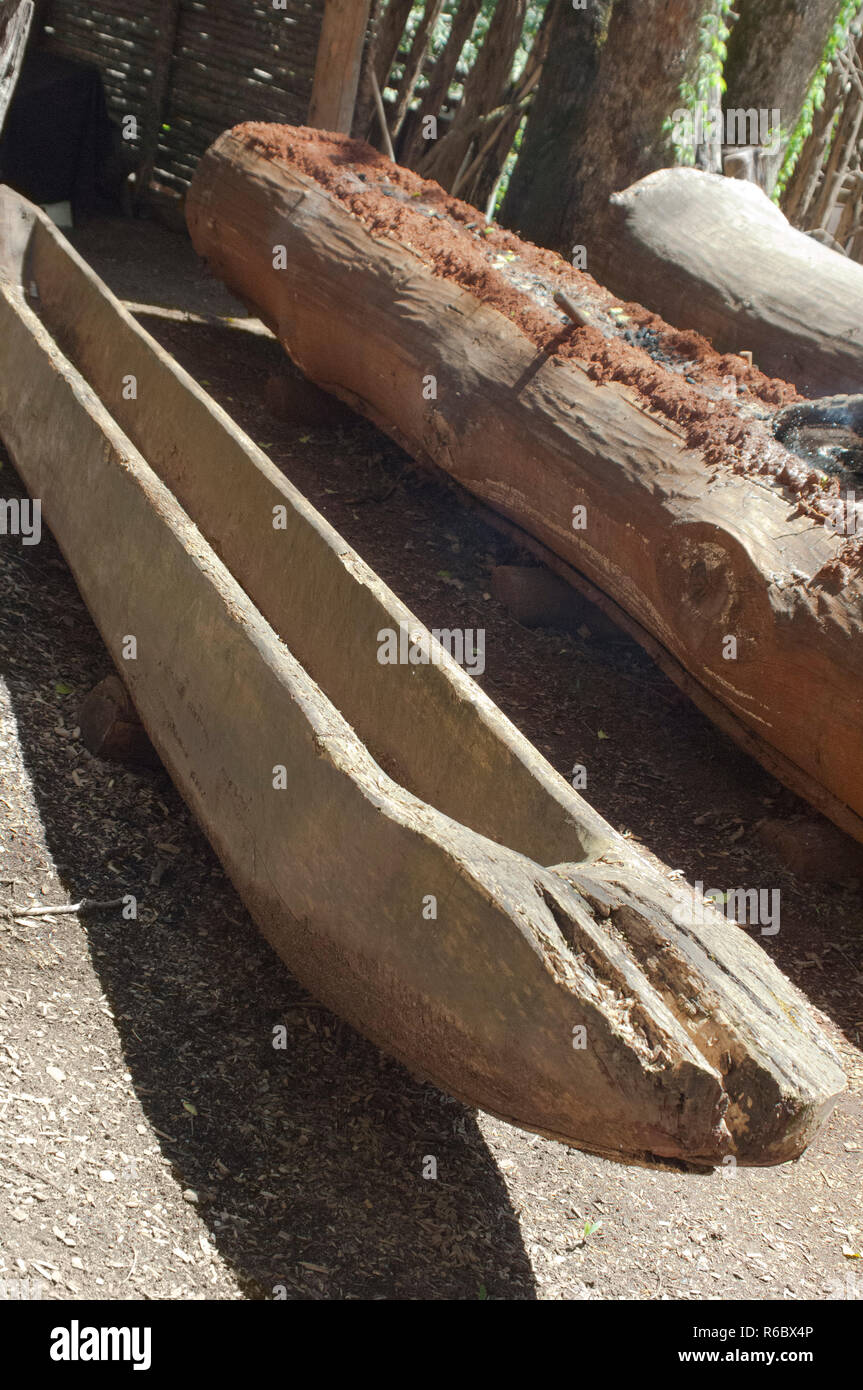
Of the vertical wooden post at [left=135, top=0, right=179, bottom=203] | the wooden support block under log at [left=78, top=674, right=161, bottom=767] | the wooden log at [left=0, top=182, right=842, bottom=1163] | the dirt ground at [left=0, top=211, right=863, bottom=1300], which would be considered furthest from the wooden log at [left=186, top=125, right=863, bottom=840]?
the vertical wooden post at [left=135, top=0, right=179, bottom=203]

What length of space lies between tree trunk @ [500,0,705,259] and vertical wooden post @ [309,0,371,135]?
1299mm

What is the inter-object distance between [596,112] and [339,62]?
→ 6.06ft

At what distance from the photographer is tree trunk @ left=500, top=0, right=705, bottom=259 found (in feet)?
21.1

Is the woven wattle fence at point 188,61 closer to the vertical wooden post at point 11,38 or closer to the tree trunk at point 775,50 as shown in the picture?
the tree trunk at point 775,50

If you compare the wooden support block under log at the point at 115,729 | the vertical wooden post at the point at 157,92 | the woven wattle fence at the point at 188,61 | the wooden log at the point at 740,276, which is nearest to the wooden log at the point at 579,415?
the wooden log at the point at 740,276

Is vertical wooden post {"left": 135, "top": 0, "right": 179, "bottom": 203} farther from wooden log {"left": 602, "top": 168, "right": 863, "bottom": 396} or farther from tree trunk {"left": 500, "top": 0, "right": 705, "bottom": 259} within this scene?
wooden log {"left": 602, "top": 168, "right": 863, "bottom": 396}

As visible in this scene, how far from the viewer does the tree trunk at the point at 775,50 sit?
6961 millimetres

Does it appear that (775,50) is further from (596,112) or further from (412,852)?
(412,852)

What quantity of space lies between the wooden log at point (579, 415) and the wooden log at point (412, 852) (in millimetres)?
1126

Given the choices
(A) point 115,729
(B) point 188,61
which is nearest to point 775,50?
(B) point 188,61

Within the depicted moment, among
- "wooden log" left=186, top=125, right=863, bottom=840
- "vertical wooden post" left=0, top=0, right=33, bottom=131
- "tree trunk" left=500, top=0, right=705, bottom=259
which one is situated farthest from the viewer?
"tree trunk" left=500, top=0, right=705, bottom=259

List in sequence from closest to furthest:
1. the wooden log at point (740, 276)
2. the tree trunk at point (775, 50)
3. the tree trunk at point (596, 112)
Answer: the wooden log at point (740, 276), the tree trunk at point (596, 112), the tree trunk at point (775, 50)

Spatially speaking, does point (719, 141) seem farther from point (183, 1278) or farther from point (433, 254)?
point (183, 1278)

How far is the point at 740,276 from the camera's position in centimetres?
580
